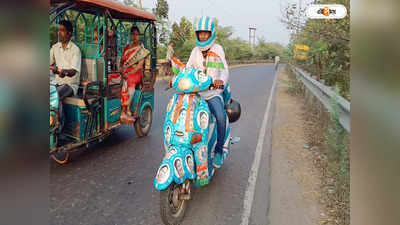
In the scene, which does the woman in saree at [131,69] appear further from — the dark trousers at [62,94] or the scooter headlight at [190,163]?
the scooter headlight at [190,163]

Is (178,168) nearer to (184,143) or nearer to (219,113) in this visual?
(184,143)

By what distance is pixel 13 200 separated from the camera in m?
0.64

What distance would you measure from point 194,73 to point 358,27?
2721 millimetres

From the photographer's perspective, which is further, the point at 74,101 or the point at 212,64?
the point at 74,101

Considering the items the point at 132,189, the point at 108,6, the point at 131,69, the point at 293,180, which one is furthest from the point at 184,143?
the point at 131,69

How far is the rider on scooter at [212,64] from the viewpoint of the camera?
13.2 feet

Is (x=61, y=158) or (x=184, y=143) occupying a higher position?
(x=184, y=143)

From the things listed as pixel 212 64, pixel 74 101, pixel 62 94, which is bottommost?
pixel 74 101

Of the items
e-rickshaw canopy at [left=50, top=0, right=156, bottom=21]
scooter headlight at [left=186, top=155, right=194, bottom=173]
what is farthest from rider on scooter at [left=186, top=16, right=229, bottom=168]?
e-rickshaw canopy at [left=50, top=0, right=156, bottom=21]

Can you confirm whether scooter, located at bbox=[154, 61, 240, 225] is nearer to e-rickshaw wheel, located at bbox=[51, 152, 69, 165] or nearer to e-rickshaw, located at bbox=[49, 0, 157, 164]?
e-rickshaw, located at bbox=[49, 0, 157, 164]

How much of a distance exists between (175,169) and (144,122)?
380 centimetres

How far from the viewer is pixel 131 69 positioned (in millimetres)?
6410

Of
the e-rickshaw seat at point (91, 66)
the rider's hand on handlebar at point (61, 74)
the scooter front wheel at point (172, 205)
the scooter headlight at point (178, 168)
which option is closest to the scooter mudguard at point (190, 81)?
the scooter headlight at point (178, 168)

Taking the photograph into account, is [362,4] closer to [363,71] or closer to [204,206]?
[363,71]
